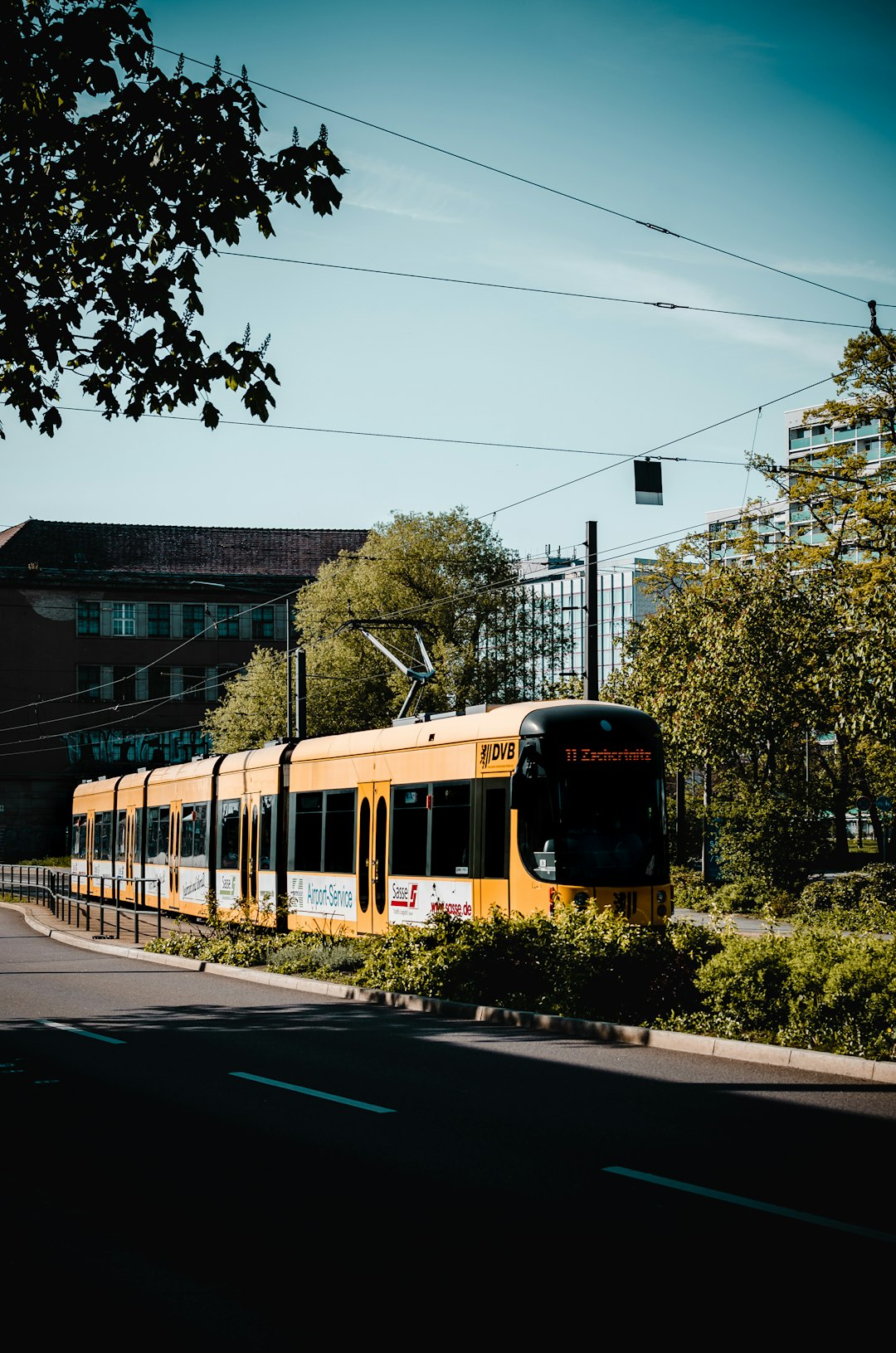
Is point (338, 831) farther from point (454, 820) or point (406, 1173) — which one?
point (406, 1173)

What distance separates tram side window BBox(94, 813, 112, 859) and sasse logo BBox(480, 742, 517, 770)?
84.2 ft

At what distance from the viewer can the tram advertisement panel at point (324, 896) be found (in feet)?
74.5

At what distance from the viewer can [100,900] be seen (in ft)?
146

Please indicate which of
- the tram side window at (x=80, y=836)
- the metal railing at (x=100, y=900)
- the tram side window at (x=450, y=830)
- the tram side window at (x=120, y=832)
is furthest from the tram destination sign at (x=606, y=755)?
the tram side window at (x=80, y=836)

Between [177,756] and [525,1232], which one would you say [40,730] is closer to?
[177,756]

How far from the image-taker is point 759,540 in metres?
40.0

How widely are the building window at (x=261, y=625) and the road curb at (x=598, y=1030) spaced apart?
65913mm

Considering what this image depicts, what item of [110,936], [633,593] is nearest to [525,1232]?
[110,936]

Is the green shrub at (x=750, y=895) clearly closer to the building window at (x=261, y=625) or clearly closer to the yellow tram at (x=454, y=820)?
the yellow tram at (x=454, y=820)

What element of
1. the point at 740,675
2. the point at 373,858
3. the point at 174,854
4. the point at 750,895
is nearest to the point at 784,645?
the point at 740,675

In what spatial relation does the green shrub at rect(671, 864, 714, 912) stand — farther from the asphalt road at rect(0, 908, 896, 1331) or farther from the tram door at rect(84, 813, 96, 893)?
the asphalt road at rect(0, 908, 896, 1331)

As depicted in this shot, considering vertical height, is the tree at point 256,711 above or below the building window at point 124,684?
below

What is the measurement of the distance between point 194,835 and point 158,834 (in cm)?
431

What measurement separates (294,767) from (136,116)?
1529cm
